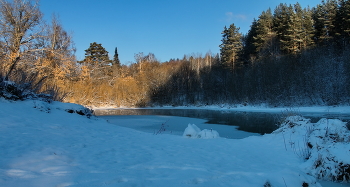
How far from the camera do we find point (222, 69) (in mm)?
33375

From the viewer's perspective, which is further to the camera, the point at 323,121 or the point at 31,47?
the point at 31,47

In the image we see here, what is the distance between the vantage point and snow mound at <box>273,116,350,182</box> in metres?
3.19

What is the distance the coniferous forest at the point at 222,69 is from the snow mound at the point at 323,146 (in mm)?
9073

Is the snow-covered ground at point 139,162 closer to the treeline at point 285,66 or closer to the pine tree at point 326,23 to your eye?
the treeline at point 285,66

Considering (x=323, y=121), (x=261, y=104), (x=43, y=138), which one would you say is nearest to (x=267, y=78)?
(x=261, y=104)

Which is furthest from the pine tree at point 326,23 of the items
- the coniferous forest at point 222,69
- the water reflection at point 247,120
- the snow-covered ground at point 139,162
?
the snow-covered ground at point 139,162

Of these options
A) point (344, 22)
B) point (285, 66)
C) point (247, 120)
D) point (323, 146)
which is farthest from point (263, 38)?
point (323, 146)

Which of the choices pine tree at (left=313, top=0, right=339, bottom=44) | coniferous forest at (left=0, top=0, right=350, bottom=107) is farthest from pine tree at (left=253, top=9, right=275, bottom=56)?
pine tree at (left=313, top=0, right=339, bottom=44)

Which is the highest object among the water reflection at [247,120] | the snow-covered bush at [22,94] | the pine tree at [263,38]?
the pine tree at [263,38]

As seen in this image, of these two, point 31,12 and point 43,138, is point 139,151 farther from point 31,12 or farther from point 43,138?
point 31,12

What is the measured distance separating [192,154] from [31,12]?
546 inches

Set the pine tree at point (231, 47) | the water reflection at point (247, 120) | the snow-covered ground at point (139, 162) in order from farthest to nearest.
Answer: the pine tree at point (231, 47) → the water reflection at point (247, 120) → the snow-covered ground at point (139, 162)

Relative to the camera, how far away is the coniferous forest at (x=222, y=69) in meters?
12.0

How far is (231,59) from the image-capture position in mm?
32469
